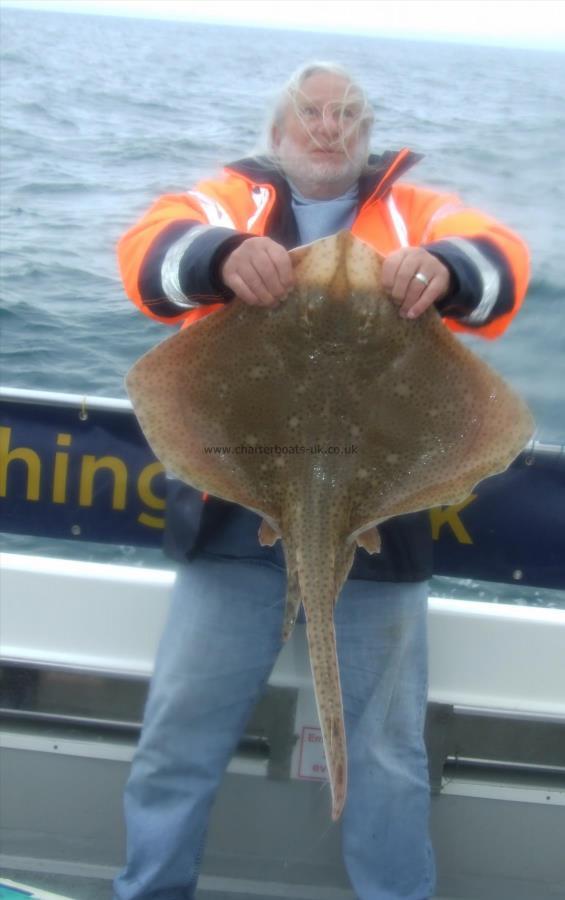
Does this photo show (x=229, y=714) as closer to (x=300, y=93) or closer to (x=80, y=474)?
(x=80, y=474)

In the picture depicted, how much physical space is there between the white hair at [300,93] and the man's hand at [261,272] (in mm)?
675

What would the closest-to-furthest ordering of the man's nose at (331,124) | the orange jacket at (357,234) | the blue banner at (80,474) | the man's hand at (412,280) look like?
the man's hand at (412,280) < the orange jacket at (357,234) < the man's nose at (331,124) < the blue banner at (80,474)

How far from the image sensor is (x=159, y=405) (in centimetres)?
197

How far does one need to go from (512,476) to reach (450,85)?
81.7ft

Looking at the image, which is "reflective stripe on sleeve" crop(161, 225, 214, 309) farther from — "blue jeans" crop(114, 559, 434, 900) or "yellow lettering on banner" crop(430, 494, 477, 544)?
"yellow lettering on banner" crop(430, 494, 477, 544)

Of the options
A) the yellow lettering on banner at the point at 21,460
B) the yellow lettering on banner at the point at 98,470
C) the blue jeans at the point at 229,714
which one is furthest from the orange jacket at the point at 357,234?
the yellow lettering on banner at the point at 21,460

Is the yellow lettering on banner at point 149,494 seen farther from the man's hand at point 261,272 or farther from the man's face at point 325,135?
the man's hand at point 261,272

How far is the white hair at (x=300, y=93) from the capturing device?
7.88 feet

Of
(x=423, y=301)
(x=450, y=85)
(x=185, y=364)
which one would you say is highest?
(x=450, y=85)

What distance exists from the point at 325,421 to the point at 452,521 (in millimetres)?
1194

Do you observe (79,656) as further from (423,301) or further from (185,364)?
(423,301)

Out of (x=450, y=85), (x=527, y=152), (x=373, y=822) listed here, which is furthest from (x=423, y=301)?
(x=450, y=85)

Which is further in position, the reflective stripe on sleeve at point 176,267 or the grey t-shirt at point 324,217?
the grey t-shirt at point 324,217

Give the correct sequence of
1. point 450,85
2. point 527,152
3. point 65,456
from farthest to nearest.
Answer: point 450,85
point 527,152
point 65,456
